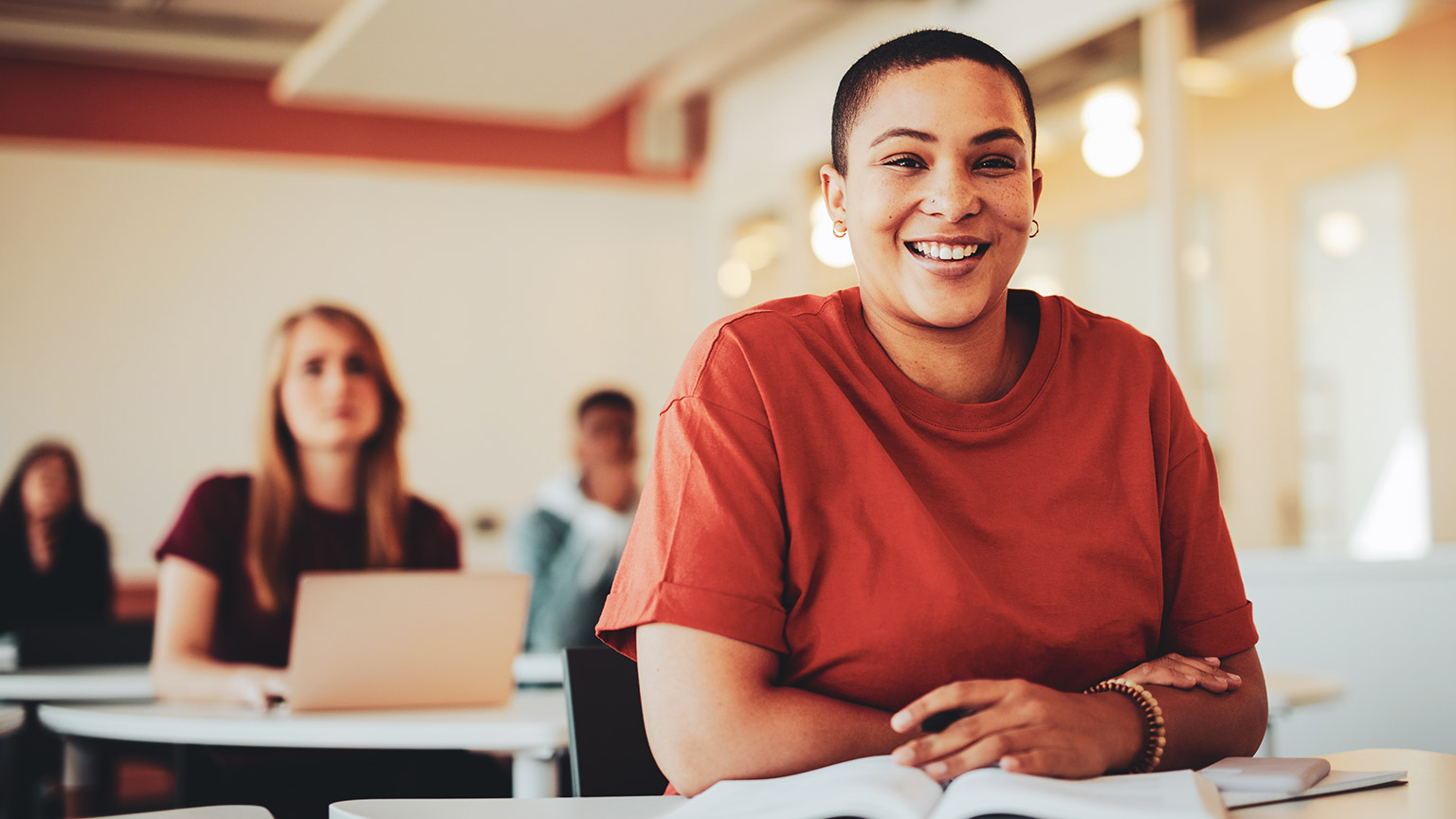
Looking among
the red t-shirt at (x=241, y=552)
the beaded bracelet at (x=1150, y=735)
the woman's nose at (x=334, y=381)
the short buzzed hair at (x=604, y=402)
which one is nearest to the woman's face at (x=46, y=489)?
the short buzzed hair at (x=604, y=402)

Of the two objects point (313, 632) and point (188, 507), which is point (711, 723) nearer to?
point (313, 632)

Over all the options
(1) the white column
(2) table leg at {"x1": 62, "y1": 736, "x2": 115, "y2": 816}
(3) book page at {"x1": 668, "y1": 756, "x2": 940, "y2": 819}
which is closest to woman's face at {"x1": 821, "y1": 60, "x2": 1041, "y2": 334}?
(3) book page at {"x1": 668, "y1": 756, "x2": 940, "y2": 819}

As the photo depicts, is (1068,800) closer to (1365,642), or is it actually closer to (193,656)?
(193,656)

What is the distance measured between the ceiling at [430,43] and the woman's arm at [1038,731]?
3944 millimetres

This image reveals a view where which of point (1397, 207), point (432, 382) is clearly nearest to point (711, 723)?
point (1397, 207)

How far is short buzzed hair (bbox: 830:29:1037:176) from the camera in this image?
1312 millimetres

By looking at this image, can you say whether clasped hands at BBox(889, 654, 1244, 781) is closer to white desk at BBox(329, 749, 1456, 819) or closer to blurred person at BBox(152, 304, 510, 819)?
white desk at BBox(329, 749, 1456, 819)

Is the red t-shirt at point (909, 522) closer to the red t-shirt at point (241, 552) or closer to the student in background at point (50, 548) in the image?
the red t-shirt at point (241, 552)

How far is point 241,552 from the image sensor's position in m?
2.61

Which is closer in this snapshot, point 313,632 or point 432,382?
point 313,632

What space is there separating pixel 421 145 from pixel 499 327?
1007 mm

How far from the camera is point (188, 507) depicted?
261 centimetres

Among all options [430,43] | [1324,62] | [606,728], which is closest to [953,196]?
[606,728]

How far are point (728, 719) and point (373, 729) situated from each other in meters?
0.91
